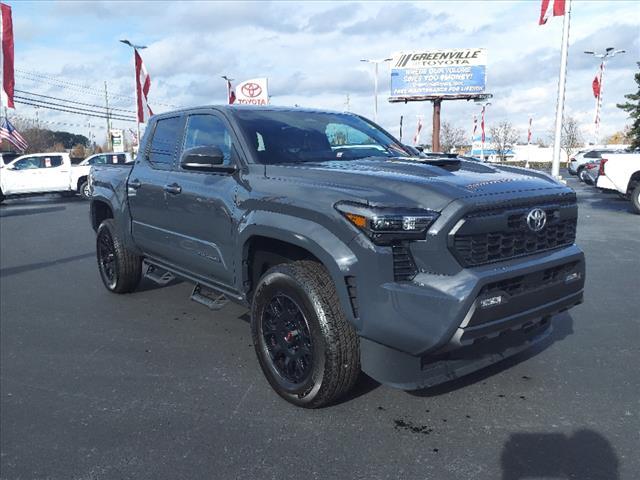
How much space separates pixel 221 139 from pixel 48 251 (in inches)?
250

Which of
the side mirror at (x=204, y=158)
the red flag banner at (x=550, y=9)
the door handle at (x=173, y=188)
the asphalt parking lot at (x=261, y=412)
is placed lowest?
the asphalt parking lot at (x=261, y=412)

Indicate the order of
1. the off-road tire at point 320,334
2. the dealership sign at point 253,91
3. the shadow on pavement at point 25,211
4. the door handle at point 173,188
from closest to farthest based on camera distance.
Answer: the off-road tire at point 320,334 < the door handle at point 173,188 < the shadow on pavement at point 25,211 < the dealership sign at point 253,91

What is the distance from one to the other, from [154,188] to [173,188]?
1.46 ft

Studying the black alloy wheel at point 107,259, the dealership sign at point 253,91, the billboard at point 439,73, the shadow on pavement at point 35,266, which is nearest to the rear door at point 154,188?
the black alloy wheel at point 107,259

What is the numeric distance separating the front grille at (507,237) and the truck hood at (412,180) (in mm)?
122

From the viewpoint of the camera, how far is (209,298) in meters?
4.29

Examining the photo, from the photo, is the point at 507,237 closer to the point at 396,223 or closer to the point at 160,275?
the point at 396,223

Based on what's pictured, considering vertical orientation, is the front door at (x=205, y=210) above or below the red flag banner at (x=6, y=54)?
below

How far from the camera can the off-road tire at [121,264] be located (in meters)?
5.66

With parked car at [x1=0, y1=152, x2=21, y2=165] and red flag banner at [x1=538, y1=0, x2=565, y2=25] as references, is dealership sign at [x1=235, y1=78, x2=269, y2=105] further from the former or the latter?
red flag banner at [x1=538, y1=0, x2=565, y2=25]

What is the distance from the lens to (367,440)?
2.91m

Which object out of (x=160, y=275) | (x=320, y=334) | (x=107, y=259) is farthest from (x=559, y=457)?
(x=107, y=259)

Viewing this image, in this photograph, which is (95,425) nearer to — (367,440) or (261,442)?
(261,442)

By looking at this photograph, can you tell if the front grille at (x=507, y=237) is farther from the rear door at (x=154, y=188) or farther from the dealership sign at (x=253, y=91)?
the dealership sign at (x=253, y=91)
